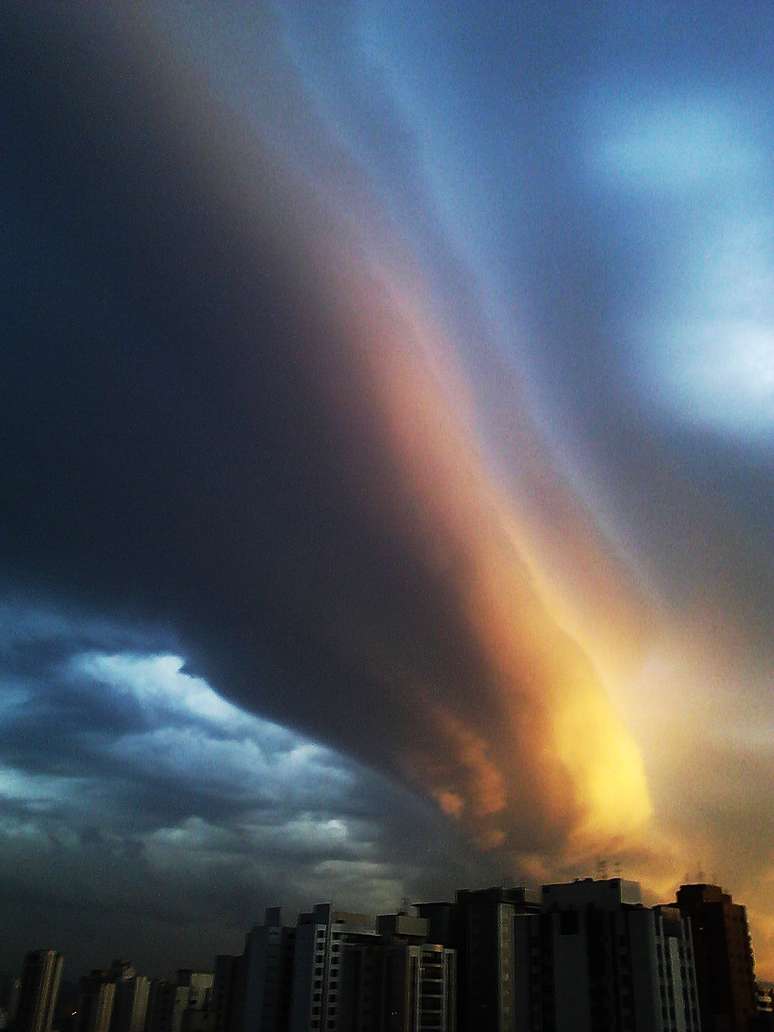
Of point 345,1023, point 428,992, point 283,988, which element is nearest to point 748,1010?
point 428,992

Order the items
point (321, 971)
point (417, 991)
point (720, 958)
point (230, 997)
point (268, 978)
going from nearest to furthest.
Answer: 1. point (720, 958)
2. point (417, 991)
3. point (321, 971)
4. point (268, 978)
5. point (230, 997)

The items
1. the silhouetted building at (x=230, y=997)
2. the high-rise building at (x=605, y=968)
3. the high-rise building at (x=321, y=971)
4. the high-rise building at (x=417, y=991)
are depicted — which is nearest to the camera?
the high-rise building at (x=605, y=968)

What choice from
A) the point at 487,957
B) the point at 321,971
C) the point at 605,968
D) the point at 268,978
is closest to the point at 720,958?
the point at 487,957

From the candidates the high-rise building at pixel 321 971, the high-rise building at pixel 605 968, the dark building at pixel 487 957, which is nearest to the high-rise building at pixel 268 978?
the high-rise building at pixel 321 971

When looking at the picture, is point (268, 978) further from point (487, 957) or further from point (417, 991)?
point (487, 957)

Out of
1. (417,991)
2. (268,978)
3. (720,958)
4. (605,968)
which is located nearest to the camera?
(605,968)

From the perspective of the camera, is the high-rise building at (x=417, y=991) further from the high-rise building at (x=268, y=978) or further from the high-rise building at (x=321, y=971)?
the high-rise building at (x=268, y=978)
